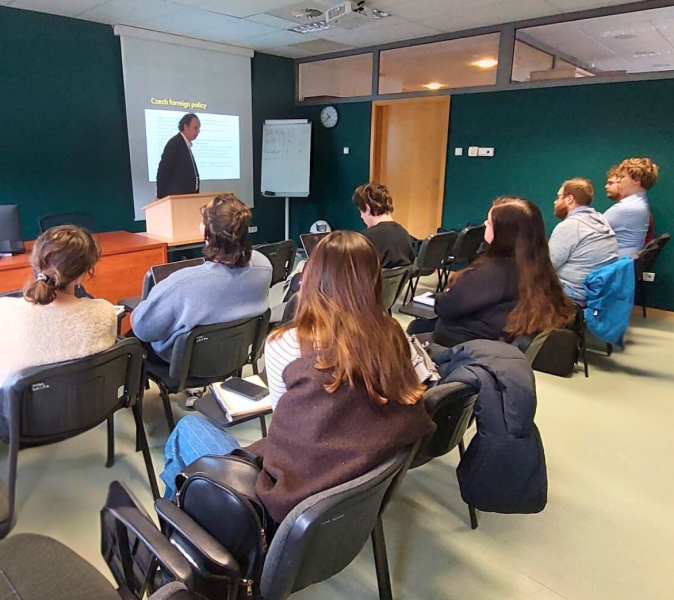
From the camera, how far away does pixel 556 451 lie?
2502 mm

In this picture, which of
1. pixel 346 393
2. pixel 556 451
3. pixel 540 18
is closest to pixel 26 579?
pixel 346 393

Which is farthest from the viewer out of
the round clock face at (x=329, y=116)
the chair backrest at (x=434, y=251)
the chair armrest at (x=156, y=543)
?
the round clock face at (x=329, y=116)

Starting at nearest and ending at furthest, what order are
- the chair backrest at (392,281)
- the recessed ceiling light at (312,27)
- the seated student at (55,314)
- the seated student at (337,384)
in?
the seated student at (337,384)
the seated student at (55,314)
the chair backrest at (392,281)
the recessed ceiling light at (312,27)

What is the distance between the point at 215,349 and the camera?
214 centimetres

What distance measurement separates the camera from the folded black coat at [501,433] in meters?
1.45

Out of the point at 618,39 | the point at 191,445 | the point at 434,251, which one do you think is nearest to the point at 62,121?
the point at 434,251

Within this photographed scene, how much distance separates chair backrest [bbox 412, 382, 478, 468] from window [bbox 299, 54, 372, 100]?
5855 mm

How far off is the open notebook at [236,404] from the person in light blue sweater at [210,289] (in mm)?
566

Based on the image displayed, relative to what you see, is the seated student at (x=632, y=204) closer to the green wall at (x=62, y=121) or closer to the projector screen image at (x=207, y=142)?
the projector screen image at (x=207, y=142)

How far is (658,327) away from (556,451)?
2812 mm

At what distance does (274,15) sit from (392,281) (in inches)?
133

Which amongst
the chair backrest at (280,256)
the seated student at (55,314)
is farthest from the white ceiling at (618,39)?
the seated student at (55,314)

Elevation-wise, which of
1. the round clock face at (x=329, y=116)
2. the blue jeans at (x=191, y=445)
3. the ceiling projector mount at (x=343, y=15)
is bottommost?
→ the blue jeans at (x=191, y=445)

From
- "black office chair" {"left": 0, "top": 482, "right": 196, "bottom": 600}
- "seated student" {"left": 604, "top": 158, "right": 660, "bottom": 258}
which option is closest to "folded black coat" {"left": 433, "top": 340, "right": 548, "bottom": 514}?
"black office chair" {"left": 0, "top": 482, "right": 196, "bottom": 600}
